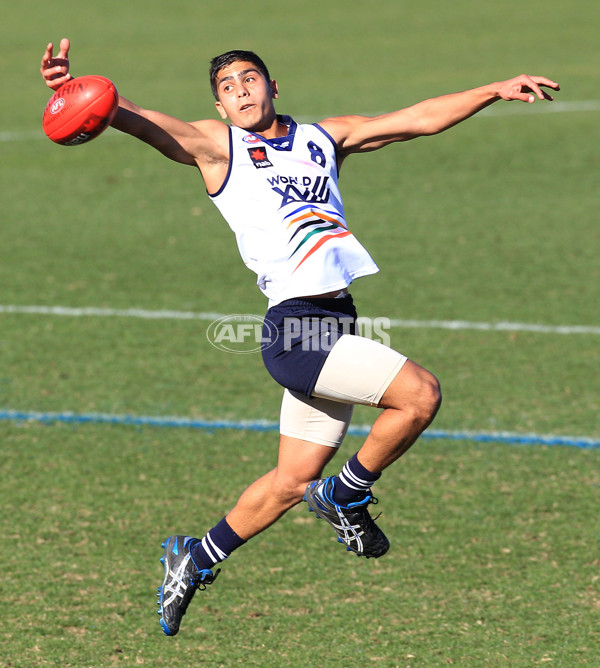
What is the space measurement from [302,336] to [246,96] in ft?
4.66

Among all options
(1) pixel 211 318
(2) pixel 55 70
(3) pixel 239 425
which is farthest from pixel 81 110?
(1) pixel 211 318

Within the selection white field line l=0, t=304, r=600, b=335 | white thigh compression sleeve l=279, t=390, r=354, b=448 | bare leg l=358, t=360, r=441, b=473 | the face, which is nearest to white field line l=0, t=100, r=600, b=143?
white field line l=0, t=304, r=600, b=335

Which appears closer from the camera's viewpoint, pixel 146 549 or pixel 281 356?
pixel 281 356

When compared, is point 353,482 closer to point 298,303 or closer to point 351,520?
point 351,520

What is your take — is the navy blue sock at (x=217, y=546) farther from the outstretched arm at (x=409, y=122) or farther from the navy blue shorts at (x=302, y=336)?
the outstretched arm at (x=409, y=122)

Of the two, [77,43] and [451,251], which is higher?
[451,251]

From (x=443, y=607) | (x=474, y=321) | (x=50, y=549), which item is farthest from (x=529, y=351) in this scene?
(x=50, y=549)

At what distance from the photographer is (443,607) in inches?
232

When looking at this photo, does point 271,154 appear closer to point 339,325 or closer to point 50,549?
point 339,325

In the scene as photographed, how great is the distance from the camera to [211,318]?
34.7ft

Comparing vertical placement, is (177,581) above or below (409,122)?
below

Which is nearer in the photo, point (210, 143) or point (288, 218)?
point (288, 218)

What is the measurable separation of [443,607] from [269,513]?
1.10 meters

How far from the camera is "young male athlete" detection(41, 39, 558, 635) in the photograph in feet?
16.8
